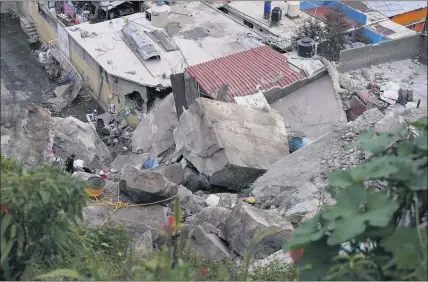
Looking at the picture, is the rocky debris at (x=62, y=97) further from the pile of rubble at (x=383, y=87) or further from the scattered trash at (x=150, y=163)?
the pile of rubble at (x=383, y=87)

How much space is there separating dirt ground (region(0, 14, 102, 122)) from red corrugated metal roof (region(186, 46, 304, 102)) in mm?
4409

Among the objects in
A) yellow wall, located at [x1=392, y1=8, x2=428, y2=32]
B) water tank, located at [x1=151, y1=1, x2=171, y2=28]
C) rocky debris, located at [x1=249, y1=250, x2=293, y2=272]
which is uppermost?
rocky debris, located at [x1=249, y1=250, x2=293, y2=272]

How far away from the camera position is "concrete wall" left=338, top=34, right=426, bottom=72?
14484 mm

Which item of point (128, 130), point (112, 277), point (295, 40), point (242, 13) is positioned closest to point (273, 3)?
point (242, 13)

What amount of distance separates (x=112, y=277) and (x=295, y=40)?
13371 millimetres

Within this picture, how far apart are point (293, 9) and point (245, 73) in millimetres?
5552

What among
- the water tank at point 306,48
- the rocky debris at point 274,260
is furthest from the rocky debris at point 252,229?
the water tank at point 306,48

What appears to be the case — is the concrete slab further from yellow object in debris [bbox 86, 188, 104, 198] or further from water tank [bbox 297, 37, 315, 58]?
yellow object in debris [bbox 86, 188, 104, 198]

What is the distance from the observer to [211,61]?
1609cm

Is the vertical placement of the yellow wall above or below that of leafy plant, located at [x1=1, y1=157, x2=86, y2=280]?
below

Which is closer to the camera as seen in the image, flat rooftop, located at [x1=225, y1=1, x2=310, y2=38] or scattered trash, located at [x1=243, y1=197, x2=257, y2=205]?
scattered trash, located at [x1=243, y1=197, x2=257, y2=205]

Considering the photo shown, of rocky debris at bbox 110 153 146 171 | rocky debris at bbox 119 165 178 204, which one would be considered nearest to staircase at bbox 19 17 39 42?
rocky debris at bbox 110 153 146 171

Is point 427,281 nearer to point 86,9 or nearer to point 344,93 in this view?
point 344,93

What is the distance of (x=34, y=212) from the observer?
4.69 metres
